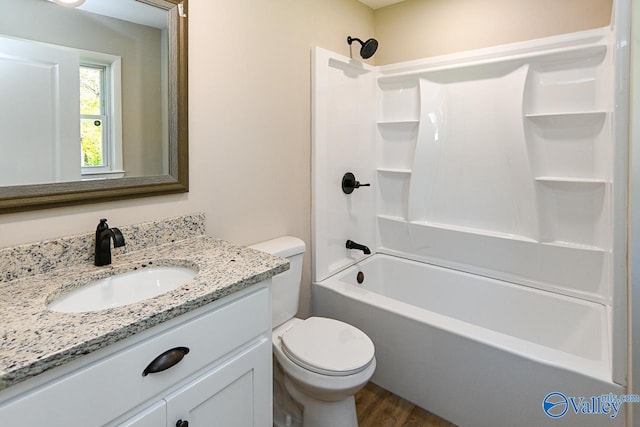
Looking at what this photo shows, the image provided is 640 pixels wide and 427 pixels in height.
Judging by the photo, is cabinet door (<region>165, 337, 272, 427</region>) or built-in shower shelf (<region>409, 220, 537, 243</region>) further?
built-in shower shelf (<region>409, 220, 537, 243</region>)

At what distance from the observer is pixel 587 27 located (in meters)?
1.89

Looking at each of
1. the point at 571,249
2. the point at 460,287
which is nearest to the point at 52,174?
the point at 460,287

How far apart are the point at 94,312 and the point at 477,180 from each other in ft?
7.12

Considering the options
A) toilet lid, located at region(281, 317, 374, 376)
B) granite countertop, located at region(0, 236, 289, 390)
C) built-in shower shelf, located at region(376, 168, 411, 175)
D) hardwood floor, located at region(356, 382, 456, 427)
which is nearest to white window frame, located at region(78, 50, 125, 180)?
granite countertop, located at region(0, 236, 289, 390)

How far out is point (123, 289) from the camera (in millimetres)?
1228

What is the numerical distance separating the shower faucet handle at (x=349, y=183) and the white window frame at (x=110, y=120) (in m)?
1.41

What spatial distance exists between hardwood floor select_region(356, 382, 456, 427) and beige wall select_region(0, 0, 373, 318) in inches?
26.3

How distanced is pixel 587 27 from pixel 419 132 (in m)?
1.02

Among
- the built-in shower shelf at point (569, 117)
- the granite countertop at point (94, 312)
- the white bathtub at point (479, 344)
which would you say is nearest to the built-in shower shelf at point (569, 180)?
the built-in shower shelf at point (569, 117)

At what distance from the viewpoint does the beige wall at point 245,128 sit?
146 centimetres

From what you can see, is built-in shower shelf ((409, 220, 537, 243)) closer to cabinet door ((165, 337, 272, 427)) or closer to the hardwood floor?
the hardwood floor

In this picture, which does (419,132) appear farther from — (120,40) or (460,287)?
(120,40)

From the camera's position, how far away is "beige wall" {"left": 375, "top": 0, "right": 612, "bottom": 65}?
1.93 m

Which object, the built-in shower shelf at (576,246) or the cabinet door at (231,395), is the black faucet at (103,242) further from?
the built-in shower shelf at (576,246)
